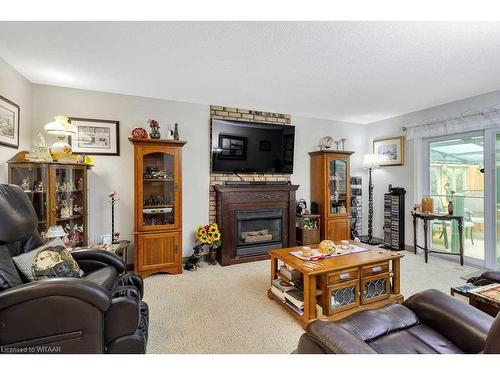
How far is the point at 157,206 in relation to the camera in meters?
3.27

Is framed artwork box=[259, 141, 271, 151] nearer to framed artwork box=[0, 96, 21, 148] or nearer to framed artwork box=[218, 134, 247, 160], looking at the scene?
framed artwork box=[218, 134, 247, 160]

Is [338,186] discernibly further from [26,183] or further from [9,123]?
[9,123]

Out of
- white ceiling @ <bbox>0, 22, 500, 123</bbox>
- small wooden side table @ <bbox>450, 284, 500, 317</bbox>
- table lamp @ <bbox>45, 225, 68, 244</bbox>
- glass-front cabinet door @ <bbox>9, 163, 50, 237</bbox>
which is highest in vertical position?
white ceiling @ <bbox>0, 22, 500, 123</bbox>

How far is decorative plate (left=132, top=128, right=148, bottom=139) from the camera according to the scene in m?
3.08

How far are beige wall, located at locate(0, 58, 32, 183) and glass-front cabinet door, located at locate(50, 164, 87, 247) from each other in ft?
1.25

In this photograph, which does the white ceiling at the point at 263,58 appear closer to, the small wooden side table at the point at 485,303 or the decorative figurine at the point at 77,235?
the decorative figurine at the point at 77,235

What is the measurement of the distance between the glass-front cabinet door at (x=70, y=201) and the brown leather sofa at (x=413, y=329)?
2.70 m

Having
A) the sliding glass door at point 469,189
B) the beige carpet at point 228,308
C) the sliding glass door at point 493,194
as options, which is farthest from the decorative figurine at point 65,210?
the sliding glass door at point 493,194

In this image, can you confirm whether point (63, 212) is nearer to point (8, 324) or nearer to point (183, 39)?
point (8, 324)

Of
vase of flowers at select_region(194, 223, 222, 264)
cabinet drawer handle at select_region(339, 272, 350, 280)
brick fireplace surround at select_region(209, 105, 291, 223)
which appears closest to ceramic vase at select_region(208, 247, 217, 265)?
vase of flowers at select_region(194, 223, 222, 264)

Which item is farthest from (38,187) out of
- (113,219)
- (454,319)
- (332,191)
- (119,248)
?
(332,191)

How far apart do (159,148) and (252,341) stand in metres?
2.40

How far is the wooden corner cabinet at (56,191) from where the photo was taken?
93.7 inches
